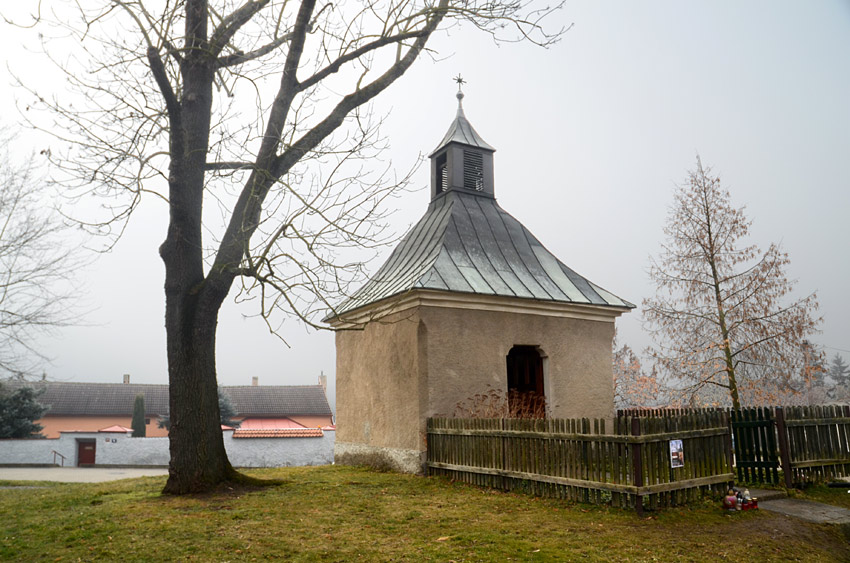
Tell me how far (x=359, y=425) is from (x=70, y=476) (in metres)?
9.56

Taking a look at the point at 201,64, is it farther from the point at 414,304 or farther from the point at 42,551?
the point at 42,551

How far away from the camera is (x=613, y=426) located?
28.0 ft

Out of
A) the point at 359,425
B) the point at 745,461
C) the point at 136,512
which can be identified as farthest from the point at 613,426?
the point at 359,425

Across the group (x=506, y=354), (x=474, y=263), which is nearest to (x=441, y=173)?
(x=474, y=263)

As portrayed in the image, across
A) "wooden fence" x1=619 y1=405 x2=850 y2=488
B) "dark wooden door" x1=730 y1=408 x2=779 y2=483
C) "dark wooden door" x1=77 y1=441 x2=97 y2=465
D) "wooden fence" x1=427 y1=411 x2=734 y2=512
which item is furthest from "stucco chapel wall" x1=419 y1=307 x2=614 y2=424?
"dark wooden door" x1=77 y1=441 x2=97 y2=465

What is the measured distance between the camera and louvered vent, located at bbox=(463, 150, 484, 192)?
17.2 meters

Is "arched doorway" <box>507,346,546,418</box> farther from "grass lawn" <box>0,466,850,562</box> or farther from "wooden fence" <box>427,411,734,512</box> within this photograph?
"grass lawn" <box>0,466,850,562</box>

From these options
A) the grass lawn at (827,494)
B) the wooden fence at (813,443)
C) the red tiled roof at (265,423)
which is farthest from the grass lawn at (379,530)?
the red tiled roof at (265,423)

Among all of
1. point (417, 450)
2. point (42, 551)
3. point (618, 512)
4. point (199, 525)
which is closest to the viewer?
point (42, 551)

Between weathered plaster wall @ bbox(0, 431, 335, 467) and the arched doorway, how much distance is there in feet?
44.1

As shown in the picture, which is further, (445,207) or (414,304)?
(445,207)

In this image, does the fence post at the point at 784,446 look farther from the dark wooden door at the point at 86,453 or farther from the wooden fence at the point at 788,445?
the dark wooden door at the point at 86,453

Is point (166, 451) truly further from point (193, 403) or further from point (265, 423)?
point (265, 423)

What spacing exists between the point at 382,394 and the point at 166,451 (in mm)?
17280
